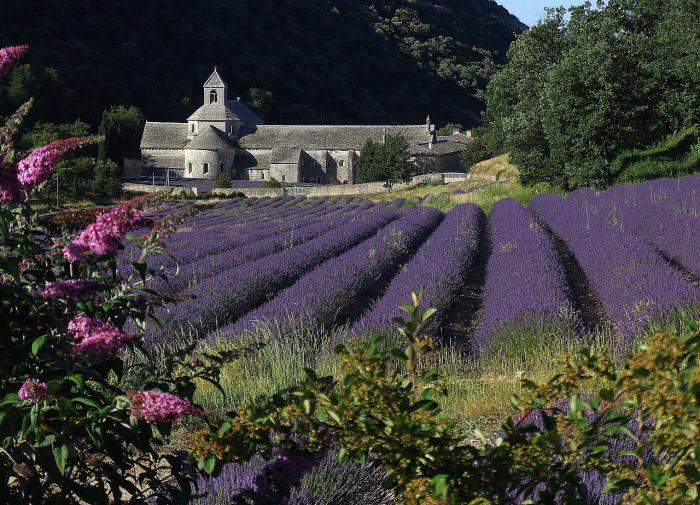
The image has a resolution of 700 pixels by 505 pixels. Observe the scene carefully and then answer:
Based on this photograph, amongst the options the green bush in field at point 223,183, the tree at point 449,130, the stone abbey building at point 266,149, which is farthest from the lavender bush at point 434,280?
the tree at point 449,130

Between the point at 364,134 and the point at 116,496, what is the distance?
83602 mm

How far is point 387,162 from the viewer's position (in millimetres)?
68375

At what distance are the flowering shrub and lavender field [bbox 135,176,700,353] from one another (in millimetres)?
284

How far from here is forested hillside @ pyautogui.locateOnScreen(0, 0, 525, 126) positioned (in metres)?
91.9

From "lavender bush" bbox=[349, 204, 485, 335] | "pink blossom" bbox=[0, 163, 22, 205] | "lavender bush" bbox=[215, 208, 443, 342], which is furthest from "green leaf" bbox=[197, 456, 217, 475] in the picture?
"lavender bush" bbox=[215, 208, 443, 342]

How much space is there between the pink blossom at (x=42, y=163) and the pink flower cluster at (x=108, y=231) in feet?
0.63

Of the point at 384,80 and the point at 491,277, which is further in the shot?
the point at 384,80

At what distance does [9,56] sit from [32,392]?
1029 millimetres

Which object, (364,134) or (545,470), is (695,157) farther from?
(364,134)

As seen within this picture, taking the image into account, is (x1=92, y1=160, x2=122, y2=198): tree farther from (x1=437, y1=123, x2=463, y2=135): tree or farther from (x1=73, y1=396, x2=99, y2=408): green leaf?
(x1=437, y1=123, x2=463, y2=135): tree

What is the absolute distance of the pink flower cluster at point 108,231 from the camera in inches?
97.3

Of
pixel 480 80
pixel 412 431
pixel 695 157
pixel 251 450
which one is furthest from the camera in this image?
pixel 480 80

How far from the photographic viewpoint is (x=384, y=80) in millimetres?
128625

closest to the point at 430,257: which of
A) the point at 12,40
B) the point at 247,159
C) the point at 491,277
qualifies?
the point at 491,277
